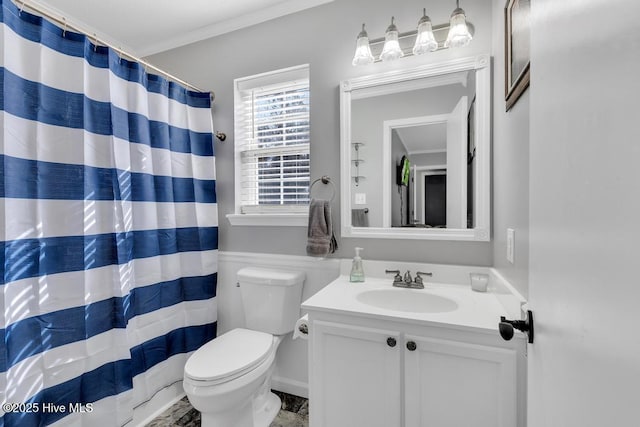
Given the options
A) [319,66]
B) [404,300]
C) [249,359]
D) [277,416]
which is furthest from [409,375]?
[319,66]

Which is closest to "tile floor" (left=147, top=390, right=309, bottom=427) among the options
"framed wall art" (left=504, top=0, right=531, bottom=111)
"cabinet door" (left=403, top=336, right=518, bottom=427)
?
"cabinet door" (left=403, top=336, right=518, bottom=427)

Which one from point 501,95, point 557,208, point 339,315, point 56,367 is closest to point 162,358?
point 56,367

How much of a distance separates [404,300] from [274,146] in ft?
4.12

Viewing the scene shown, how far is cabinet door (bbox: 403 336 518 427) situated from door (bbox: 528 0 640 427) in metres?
0.36

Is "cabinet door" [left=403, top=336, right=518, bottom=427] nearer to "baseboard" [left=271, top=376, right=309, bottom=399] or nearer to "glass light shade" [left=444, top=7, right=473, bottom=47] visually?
"baseboard" [left=271, top=376, right=309, bottom=399]

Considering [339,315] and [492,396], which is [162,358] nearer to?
[339,315]

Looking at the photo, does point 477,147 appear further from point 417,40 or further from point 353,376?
point 353,376

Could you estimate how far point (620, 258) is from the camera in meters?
0.32

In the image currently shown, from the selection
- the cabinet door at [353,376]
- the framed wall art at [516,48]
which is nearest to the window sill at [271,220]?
the cabinet door at [353,376]

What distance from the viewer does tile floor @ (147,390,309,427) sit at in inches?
62.2

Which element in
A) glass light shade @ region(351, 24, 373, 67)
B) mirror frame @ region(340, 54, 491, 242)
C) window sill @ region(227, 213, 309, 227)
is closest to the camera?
mirror frame @ region(340, 54, 491, 242)

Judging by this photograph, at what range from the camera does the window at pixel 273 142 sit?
1823mm

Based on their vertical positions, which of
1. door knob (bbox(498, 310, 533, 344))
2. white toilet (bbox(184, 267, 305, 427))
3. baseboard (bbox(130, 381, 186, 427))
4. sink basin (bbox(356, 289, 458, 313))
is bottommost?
baseboard (bbox(130, 381, 186, 427))

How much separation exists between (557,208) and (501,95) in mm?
964
